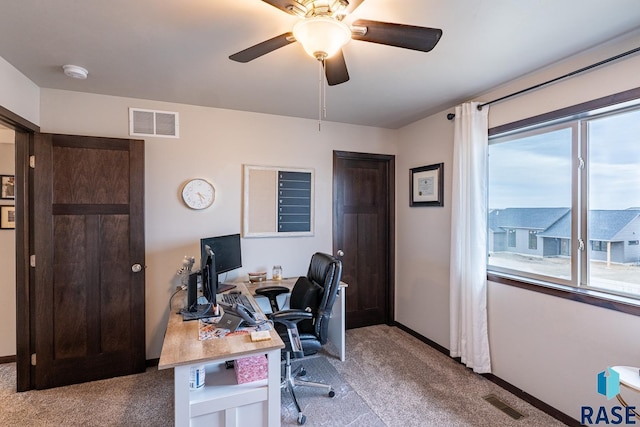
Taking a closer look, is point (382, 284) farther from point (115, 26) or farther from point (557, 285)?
point (115, 26)

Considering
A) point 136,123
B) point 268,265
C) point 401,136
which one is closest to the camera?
point 136,123

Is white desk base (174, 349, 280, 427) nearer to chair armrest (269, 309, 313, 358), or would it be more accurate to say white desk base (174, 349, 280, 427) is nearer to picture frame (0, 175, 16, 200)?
chair armrest (269, 309, 313, 358)

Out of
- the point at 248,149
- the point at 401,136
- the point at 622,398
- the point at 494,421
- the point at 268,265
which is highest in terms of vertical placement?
the point at 401,136

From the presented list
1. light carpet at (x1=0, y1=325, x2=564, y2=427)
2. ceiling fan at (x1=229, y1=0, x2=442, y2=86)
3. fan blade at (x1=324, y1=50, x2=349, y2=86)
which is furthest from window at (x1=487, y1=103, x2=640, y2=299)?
fan blade at (x1=324, y1=50, x2=349, y2=86)

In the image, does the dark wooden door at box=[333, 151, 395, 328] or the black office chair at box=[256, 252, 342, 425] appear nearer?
the black office chair at box=[256, 252, 342, 425]

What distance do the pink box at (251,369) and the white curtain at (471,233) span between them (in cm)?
193

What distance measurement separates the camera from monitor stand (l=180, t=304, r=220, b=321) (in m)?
2.05

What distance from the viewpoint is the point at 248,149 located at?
327 cm

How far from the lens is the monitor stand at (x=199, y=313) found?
6.72 ft

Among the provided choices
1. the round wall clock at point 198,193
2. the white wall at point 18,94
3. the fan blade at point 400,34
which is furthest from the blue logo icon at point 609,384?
the white wall at point 18,94

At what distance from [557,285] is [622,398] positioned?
72 cm

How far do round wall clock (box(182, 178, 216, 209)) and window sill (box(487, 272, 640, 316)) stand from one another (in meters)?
2.78

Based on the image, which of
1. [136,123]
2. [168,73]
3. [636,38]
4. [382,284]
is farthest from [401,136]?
[136,123]

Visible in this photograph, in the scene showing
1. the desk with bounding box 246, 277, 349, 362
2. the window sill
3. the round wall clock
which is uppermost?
the round wall clock
